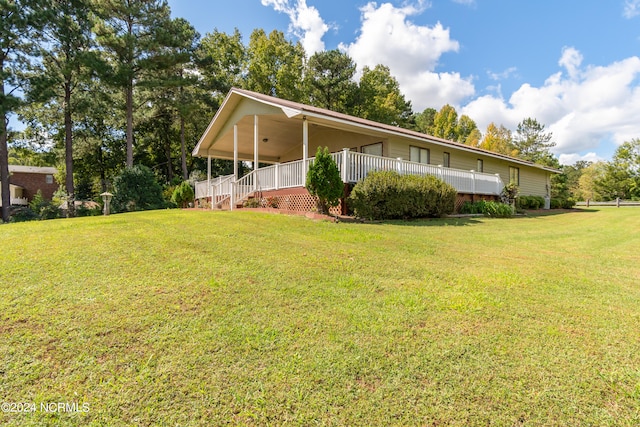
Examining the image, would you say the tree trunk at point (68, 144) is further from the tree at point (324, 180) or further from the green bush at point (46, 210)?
the tree at point (324, 180)

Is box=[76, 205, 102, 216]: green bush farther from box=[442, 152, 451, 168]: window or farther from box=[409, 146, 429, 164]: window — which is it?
box=[442, 152, 451, 168]: window

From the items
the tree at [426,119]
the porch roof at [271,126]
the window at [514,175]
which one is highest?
the tree at [426,119]

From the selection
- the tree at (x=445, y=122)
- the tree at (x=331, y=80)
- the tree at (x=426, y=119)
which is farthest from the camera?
the tree at (x=426, y=119)

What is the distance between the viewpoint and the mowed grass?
1.96 metres

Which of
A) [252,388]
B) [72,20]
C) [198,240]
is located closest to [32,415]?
[252,388]

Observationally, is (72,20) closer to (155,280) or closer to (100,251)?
(100,251)

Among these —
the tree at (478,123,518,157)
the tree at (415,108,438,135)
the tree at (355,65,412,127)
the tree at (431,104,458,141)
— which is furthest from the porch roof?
the tree at (415,108,438,135)

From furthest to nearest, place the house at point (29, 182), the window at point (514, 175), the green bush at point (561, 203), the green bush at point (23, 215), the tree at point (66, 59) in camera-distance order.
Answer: the house at point (29, 182), the green bush at point (561, 203), the window at point (514, 175), the tree at point (66, 59), the green bush at point (23, 215)

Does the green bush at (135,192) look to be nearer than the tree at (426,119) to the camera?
Yes

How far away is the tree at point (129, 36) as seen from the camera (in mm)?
21000

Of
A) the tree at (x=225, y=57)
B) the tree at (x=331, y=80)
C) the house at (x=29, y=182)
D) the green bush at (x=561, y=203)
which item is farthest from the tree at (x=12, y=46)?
the green bush at (x=561, y=203)

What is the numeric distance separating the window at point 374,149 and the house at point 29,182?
126ft

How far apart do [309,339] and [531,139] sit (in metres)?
64.3

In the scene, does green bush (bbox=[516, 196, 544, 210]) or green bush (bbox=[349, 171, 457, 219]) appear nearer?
green bush (bbox=[349, 171, 457, 219])
